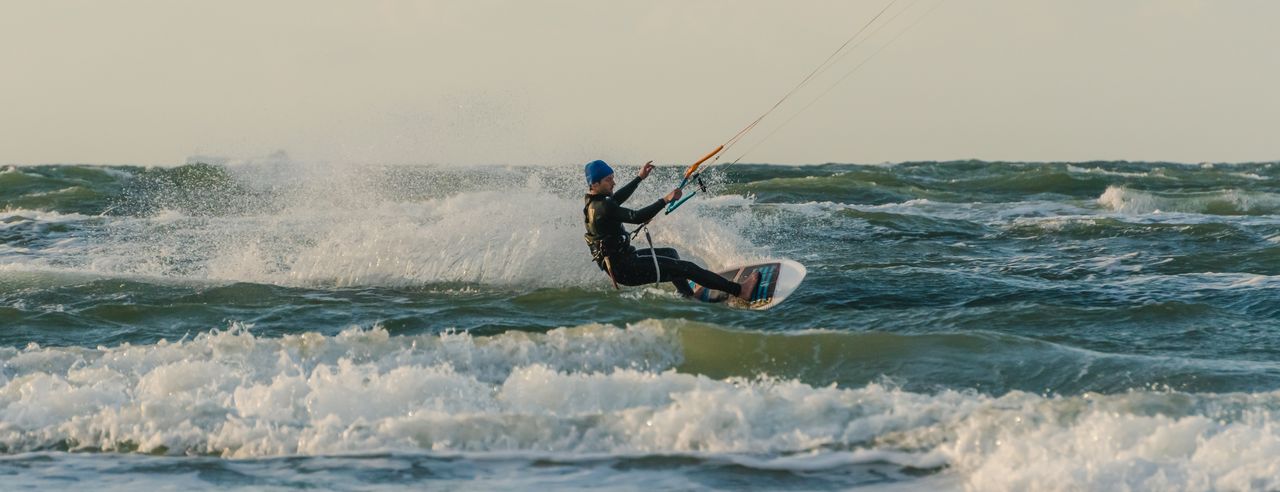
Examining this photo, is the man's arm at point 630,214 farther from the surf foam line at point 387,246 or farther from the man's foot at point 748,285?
the surf foam line at point 387,246

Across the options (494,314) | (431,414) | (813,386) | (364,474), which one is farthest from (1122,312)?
(364,474)

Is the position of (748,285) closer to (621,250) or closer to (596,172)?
(621,250)

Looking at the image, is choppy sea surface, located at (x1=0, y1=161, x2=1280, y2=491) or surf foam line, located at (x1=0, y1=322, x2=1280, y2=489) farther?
choppy sea surface, located at (x1=0, y1=161, x2=1280, y2=491)

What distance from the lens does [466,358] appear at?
993 cm

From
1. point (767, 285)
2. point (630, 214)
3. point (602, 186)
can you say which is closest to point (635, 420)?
point (630, 214)

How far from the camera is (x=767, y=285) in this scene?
12.7 meters

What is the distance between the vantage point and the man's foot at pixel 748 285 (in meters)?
Answer: 12.6

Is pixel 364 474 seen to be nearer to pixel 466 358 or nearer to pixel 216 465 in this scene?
pixel 216 465

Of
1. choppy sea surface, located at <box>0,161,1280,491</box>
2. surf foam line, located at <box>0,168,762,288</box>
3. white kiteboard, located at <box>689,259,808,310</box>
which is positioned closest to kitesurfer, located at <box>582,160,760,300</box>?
white kiteboard, located at <box>689,259,808,310</box>

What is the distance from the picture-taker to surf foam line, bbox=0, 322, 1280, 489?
7.03 metres

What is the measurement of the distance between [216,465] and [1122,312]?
26.5 ft

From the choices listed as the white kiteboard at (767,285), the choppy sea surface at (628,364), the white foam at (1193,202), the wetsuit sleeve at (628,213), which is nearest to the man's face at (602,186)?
the wetsuit sleeve at (628,213)

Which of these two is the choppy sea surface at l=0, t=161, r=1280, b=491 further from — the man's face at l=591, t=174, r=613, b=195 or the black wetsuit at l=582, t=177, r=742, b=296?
the man's face at l=591, t=174, r=613, b=195

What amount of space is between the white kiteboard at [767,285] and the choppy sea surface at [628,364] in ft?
1.09
